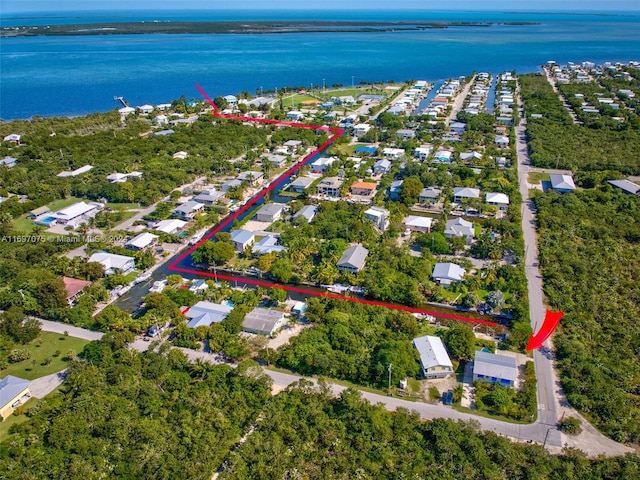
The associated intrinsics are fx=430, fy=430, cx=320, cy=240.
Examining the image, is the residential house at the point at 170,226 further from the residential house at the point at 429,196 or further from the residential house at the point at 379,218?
the residential house at the point at 429,196

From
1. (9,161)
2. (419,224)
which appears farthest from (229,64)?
(419,224)

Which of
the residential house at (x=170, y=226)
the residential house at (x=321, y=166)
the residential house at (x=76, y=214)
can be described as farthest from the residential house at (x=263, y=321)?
the residential house at (x=321, y=166)

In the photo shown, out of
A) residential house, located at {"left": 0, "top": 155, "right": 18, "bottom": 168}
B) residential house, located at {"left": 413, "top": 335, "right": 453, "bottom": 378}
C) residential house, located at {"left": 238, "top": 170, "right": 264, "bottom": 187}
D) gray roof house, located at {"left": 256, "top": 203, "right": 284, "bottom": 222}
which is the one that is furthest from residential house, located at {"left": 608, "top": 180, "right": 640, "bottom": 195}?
residential house, located at {"left": 0, "top": 155, "right": 18, "bottom": 168}

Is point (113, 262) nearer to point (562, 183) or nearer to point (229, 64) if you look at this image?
point (562, 183)

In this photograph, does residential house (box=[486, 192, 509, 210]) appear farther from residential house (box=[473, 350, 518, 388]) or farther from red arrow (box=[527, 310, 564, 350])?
residential house (box=[473, 350, 518, 388])

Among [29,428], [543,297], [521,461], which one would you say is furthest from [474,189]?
[29,428]

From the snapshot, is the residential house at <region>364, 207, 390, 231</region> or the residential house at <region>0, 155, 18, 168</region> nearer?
the residential house at <region>364, 207, 390, 231</region>
